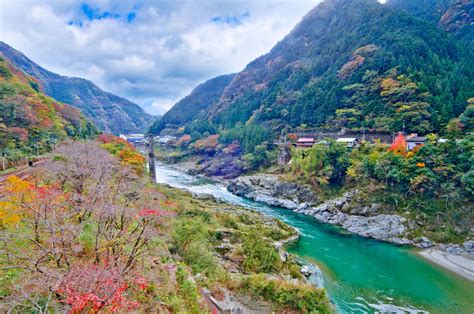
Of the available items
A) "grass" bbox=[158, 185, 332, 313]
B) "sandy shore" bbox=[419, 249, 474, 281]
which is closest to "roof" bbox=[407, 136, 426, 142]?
"sandy shore" bbox=[419, 249, 474, 281]

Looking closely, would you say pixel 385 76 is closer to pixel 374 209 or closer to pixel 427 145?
pixel 427 145

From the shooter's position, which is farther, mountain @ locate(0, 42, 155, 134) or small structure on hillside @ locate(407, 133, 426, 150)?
mountain @ locate(0, 42, 155, 134)

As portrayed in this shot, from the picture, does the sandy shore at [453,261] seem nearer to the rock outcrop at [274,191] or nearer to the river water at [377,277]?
the river water at [377,277]

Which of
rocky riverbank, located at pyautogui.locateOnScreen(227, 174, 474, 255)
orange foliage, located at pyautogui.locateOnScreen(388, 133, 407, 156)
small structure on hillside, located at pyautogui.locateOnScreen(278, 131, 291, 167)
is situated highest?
orange foliage, located at pyautogui.locateOnScreen(388, 133, 407, 156)

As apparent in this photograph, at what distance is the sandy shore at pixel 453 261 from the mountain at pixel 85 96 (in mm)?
116127

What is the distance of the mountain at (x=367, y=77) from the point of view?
119 feet

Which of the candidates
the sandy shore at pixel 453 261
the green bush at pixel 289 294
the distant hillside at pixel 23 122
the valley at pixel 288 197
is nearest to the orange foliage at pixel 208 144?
the valley at pixel 288 197

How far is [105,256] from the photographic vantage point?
7.41 meters

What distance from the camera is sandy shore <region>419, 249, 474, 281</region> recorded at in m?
17.7

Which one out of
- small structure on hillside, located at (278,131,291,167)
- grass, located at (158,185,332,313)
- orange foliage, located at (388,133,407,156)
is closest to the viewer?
grass, located at (158,185,332,313)

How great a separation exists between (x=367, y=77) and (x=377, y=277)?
1545 inches

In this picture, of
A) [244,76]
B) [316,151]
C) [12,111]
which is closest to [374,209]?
[316,151]

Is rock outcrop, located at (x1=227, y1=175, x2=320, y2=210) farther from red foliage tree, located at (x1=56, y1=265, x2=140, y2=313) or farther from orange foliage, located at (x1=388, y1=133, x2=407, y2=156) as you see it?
red foliage tree, located at (x1=56, y1=265, x2=140, y2=313)

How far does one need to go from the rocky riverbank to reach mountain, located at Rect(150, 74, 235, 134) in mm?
72822
